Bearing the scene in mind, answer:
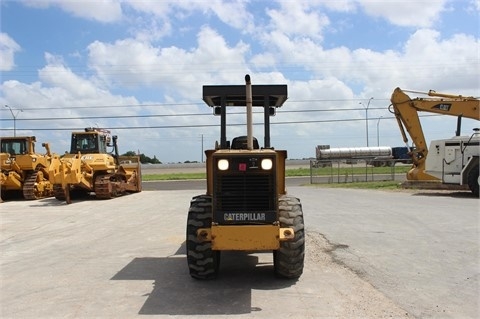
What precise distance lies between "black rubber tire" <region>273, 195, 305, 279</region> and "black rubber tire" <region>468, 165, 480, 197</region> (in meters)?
15.2

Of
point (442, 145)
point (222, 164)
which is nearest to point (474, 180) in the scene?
point (442, 145)

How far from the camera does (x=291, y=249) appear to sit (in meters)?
6.50

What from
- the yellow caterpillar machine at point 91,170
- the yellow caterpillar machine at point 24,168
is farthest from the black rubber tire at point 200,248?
the yellow caterpillar machine at point 24,168

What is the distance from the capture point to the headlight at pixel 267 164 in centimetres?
632

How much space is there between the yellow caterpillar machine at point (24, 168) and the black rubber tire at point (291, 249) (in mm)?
17770

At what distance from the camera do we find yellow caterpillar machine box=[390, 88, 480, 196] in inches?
779

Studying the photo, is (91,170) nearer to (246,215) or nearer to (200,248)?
(200,248)

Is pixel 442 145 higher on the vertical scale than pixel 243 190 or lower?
higher

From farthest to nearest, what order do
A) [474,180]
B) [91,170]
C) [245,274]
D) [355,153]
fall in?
[355,153], [91,170], [474,180], [245,274]

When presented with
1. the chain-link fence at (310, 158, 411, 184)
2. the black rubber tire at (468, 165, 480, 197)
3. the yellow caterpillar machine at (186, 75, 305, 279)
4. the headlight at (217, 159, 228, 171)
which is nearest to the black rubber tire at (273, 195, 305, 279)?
the yellow caterpillar machine at (186, 75, 305, 279)

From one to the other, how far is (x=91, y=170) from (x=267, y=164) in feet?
55.1

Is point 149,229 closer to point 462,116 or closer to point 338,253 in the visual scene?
point 338,253

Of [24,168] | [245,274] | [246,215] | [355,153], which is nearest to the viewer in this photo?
[246,215]

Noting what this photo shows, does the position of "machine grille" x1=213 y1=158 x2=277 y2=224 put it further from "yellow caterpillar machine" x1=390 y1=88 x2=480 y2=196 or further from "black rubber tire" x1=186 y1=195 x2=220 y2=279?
"yellow caterpillar machine" x1=390 y1=88 x2=480 y2=196
